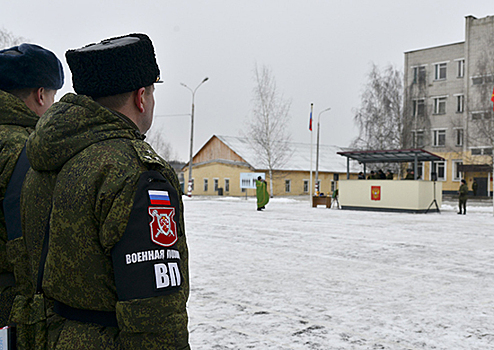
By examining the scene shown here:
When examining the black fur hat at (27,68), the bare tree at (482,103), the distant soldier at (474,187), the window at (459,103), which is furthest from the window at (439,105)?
the black fur hat at (27,68)

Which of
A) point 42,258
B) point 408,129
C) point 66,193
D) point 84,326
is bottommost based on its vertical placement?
point 84,326

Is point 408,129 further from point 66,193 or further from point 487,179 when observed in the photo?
point 66,193

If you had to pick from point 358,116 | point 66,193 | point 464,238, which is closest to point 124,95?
point 66,193

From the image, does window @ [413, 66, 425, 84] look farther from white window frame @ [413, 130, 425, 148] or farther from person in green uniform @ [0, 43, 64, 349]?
person in green uniform @ [0, 43, 64, 349]

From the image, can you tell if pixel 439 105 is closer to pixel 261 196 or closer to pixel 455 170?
pixel 455 170

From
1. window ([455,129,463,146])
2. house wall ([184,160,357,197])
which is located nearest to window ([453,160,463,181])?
window ([455,129,463,146])

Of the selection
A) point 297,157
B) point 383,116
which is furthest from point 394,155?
point 297,157

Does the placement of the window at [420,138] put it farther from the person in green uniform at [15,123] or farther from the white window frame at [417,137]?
the person in green uniform at [15,123]

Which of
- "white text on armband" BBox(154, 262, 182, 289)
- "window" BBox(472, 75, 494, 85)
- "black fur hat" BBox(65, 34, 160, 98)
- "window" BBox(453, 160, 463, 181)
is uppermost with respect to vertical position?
"window" BBox(472, 75, 494, 85)

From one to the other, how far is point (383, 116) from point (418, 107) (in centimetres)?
601

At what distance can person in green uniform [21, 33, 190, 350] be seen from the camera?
153 cm

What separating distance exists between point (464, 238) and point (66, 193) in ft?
41.3

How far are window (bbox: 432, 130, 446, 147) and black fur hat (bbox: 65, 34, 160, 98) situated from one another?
47704 mm

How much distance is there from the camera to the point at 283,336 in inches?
180
